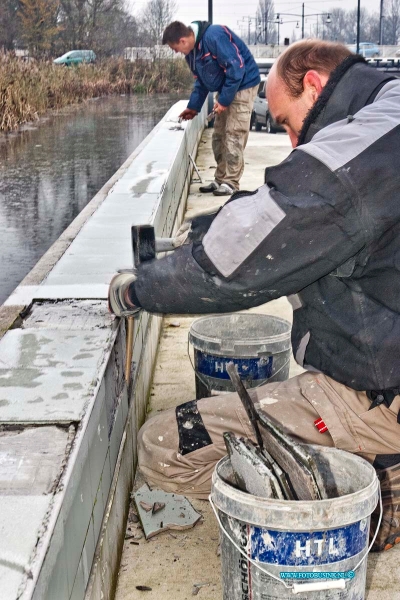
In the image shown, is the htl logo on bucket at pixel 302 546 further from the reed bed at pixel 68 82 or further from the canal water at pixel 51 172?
the reed bed at pixel 68 82

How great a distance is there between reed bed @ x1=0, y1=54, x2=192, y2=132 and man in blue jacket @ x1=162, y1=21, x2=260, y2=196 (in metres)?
9.82

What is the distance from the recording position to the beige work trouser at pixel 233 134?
28.5 ft

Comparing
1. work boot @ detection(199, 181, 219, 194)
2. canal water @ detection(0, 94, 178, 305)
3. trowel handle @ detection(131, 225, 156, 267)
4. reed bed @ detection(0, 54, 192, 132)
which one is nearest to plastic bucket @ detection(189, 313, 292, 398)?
trowel handle @ detection(131, 225, 156, 267)

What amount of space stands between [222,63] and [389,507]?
6.29 metres

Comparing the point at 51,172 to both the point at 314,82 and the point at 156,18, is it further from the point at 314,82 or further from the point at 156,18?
the point at 156,18

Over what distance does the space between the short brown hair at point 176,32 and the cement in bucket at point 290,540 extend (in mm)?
6751

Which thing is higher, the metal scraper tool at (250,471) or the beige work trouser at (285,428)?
the metal scraper tool at (250,471)

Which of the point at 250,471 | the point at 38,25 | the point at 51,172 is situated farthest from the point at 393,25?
the point at 250,471

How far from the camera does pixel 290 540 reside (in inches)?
84.0

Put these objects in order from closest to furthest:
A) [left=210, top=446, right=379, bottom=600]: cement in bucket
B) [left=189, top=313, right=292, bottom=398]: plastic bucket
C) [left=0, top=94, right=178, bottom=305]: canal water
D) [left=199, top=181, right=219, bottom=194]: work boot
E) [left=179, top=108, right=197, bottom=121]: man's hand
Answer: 1. [left=210, top=446, right=379, bottom=600]: cement in bucket
2. [left=189, top=313, right=292, bottom=398]: plastic bucket
3. [left=0, top=94, right=178, bottom=305]: canal water
4. [left=179, top=108, right=197, bottom=121]: man's hand
5. [left=199, top=181, right=219, bottom=194]: work boot

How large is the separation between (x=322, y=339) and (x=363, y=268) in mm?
349

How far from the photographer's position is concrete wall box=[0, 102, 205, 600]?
1.75 m

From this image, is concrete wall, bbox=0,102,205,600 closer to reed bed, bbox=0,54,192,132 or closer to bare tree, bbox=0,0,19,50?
reed bed, bbox=0,54,192,132

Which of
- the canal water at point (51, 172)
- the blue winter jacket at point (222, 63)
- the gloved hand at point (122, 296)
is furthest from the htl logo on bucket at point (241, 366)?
the blue winter jacket at point (222, 63)
